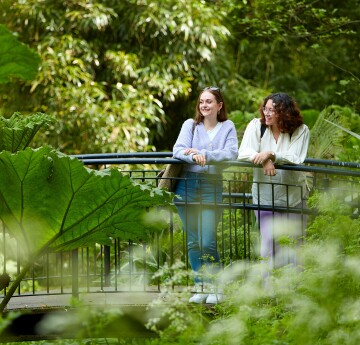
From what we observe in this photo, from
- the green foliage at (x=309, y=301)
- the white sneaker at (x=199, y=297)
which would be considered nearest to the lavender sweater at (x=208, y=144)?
the white sneaker at (x=199, y=297)

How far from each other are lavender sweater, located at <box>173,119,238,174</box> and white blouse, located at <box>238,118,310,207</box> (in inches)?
4.4

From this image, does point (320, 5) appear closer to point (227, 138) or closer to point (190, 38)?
point (190, 38)

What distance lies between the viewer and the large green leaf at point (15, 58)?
3.43m

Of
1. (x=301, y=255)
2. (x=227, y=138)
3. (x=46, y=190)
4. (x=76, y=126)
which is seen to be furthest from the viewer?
(x=76, y=126)

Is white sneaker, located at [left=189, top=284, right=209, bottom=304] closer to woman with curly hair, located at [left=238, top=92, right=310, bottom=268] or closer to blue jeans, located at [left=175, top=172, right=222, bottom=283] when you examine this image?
blue jeans, located at [left=175, top=172, right=222, bottom=283]

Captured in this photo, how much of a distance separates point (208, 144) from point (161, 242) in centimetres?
249

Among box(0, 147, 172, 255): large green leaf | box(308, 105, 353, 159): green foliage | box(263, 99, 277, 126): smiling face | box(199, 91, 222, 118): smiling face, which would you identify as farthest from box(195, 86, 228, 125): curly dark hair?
box(308, 105, 353, 159): green foliage

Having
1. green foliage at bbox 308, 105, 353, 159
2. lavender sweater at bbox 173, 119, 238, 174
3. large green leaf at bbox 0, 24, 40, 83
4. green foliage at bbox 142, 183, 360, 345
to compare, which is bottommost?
green foliage at bbox 142, 183, 360, 345

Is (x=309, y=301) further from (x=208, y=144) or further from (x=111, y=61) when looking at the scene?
(x=111, y=61)

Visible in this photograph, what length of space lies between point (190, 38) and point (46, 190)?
32.8 feet

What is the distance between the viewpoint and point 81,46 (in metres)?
14.6

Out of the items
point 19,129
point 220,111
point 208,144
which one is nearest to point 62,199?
point 19,129

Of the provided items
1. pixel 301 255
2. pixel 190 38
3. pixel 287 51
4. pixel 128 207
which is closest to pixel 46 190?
pixel 128 207

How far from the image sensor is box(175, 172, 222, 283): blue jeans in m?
6.26
